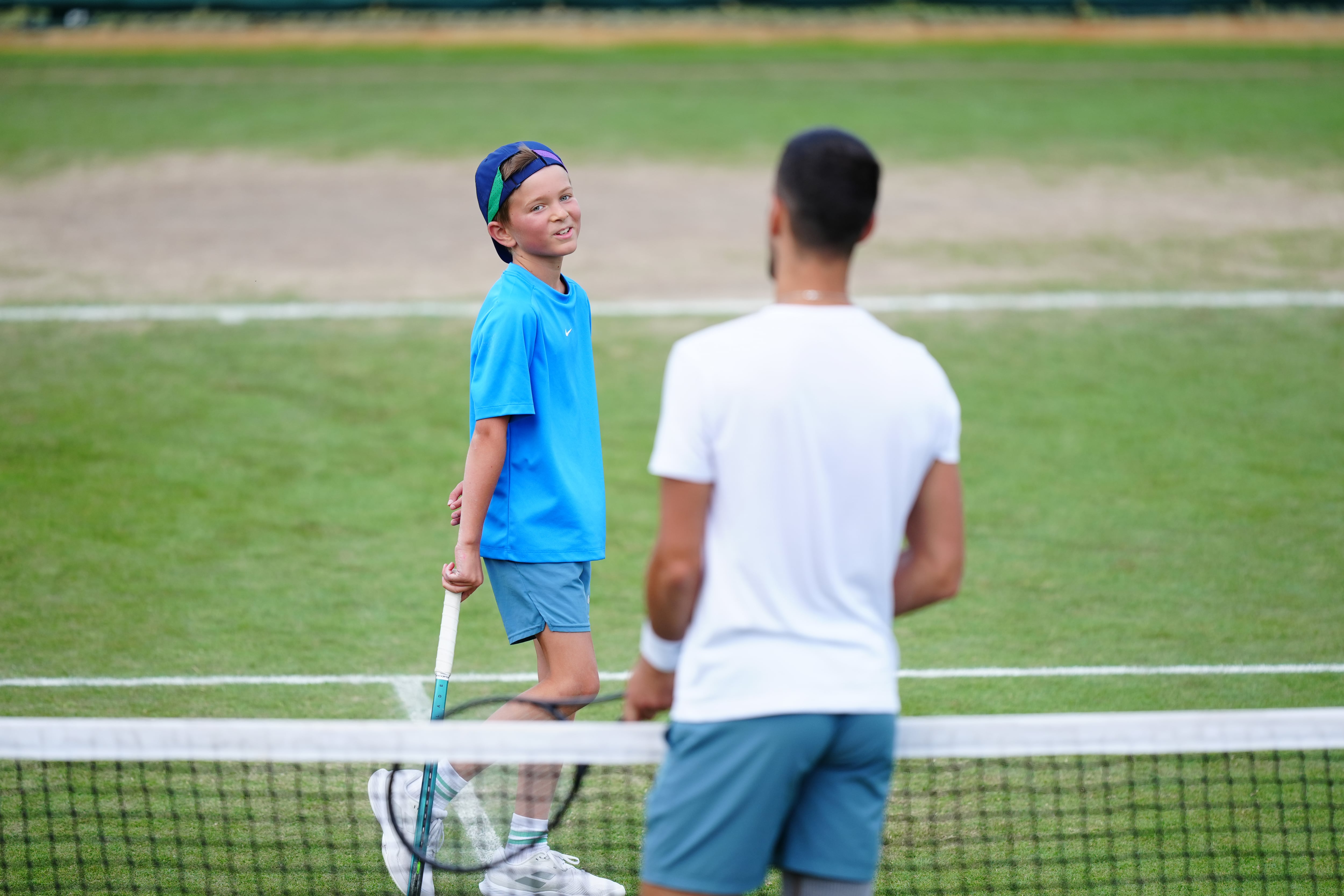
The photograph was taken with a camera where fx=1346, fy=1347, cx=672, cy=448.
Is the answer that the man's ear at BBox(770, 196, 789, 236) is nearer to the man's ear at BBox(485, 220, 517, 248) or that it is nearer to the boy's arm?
the boy's arm

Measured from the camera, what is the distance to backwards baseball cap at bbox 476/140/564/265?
167 inches

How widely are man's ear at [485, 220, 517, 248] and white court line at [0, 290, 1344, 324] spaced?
23.5 feet

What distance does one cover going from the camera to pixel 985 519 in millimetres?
8141

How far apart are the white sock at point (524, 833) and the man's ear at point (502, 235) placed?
5.98 ft

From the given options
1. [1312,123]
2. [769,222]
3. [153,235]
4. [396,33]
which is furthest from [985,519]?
[396,33]

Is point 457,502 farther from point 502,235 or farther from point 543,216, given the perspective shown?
point 543,216

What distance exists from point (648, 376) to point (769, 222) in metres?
7.55

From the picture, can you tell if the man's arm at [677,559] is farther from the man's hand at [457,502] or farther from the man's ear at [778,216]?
the man's hand at [457,502]

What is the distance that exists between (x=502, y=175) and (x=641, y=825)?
2.47 m

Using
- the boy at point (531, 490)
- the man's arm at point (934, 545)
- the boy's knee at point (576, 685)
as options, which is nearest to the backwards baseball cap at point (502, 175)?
the boy at point (531, 490)

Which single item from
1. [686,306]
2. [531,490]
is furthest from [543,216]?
[686,306]

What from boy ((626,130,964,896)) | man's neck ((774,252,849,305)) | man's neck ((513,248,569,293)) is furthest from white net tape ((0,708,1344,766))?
man's neck ((513,248,569,293))

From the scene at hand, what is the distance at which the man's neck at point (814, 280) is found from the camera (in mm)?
2793

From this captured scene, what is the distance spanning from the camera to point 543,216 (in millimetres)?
4250
